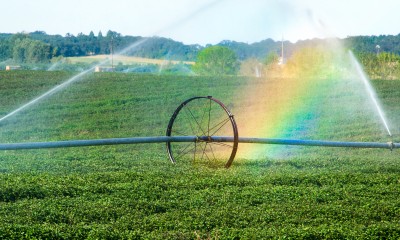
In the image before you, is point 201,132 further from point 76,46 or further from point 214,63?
point 214,63

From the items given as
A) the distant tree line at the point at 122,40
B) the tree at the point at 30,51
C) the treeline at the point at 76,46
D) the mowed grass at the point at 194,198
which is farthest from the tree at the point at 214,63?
the mowed grass at the point at 194,198

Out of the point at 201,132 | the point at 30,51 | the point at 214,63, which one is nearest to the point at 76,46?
the point at 30,51

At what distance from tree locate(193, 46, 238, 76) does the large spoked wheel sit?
21.0 metres

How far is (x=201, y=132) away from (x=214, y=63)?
2875 centimetres

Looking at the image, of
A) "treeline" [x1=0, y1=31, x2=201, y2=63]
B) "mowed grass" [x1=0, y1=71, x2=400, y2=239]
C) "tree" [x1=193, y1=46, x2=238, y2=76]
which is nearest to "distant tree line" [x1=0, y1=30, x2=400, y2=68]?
"treeline" [x1=0, y1=31, x2=201, y2=63]

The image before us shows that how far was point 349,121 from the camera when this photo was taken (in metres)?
23.4

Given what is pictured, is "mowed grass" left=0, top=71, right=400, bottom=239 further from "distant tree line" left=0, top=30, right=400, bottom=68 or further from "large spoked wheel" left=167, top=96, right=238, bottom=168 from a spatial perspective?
"distant tree line" left=0, top=30, right=400, bottom=68

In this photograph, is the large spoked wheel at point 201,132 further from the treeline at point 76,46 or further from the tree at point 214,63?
the tree at point 214,63

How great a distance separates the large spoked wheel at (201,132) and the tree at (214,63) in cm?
2100

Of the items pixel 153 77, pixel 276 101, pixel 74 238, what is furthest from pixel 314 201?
pixel 153 77

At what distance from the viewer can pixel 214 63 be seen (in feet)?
159

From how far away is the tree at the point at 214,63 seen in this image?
48.1m

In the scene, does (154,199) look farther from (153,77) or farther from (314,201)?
(153,77)

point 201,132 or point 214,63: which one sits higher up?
point 214,63
